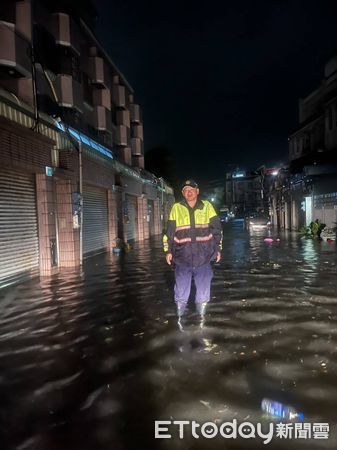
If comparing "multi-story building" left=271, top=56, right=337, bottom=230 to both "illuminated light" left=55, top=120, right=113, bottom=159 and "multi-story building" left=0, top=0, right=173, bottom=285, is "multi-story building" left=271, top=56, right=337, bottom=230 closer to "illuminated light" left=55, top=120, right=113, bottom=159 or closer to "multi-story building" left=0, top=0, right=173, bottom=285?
"multi-story building" left=0, top=0, right=173, bottom=285

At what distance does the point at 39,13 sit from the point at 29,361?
1314cm

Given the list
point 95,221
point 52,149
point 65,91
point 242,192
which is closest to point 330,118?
point 95,221

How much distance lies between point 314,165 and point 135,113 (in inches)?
545

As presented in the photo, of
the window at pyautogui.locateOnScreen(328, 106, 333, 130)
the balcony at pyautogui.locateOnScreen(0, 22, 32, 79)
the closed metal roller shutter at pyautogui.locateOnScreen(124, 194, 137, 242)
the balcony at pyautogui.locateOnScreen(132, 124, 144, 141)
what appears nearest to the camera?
the balcony at pyautogui.locateOnScreen(0, 22, 32, 79)

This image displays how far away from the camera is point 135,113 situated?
1160 inches

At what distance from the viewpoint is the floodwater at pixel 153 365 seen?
3059 millimetres

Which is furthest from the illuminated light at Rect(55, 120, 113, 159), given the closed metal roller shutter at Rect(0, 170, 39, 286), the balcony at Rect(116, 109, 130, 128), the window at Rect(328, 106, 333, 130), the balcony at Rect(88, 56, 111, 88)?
the window at Rect(328, 106, 333, 130)

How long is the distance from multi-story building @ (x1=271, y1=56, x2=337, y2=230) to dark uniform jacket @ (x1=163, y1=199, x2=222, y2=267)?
1844cm

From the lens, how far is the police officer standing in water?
562cm

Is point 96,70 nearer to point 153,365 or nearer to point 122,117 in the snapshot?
point 122,117

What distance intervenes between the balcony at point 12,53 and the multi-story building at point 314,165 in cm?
1821

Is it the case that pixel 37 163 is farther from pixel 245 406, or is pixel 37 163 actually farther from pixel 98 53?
pixel 98 53

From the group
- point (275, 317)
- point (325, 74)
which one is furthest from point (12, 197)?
point (325, 74)

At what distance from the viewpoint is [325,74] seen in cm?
2848
